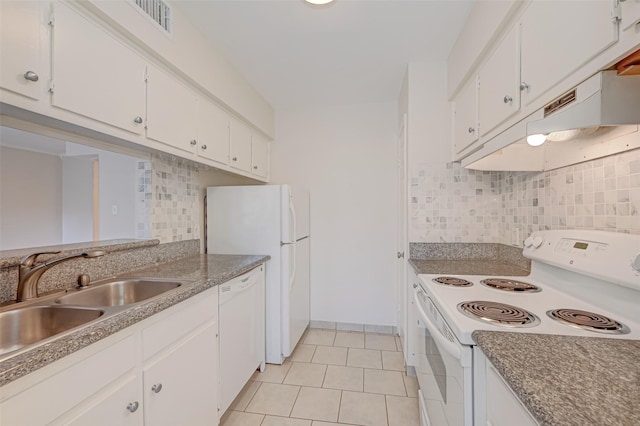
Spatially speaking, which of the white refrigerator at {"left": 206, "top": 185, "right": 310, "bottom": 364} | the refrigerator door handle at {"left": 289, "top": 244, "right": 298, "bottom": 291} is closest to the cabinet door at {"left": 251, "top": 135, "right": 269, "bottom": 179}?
the white refrigerator at {"left": 206, "top": 185, "right": 310, "bottom": 364}

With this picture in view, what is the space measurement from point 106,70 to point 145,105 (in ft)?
0.73

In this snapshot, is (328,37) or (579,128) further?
(328,37)

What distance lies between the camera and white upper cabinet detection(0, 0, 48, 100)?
2.95 feet

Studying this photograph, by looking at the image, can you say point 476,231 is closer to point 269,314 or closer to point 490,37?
point 490,37

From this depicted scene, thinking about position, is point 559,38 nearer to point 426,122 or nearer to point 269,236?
point 426,122

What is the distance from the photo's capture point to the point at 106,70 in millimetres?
1237

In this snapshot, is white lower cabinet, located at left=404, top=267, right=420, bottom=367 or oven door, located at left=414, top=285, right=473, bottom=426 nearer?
oven door, located at left=414, top=285, right=473, bottom=426

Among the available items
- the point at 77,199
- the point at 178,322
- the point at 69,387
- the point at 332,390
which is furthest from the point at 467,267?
the point at 77,199

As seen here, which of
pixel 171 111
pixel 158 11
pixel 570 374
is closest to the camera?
pixel 570 374

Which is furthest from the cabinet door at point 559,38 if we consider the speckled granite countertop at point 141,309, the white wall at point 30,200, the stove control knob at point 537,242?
the white wall at point 30,200

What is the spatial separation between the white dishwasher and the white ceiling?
5.29ft

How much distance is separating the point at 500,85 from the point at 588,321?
3.63ft

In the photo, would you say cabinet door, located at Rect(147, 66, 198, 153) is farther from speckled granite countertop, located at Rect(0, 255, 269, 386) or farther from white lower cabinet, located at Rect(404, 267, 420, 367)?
white lower cabinet, located at Rect(404, 267, 420, 367)

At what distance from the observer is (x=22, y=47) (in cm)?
95
